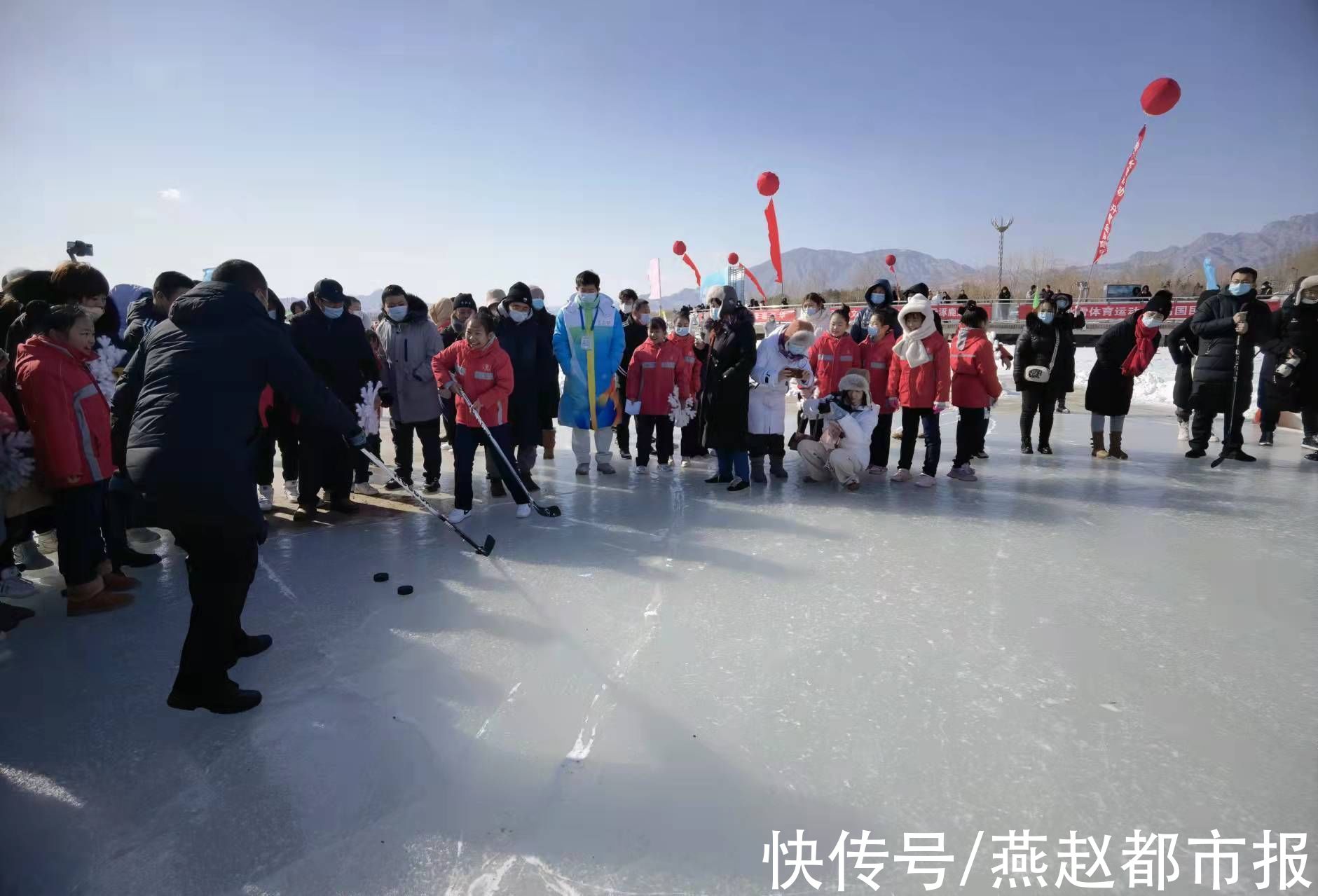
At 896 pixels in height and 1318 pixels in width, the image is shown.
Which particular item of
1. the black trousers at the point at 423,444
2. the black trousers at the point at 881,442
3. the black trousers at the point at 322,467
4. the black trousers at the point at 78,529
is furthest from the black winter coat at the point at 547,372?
the black trousers at the point at 78,529

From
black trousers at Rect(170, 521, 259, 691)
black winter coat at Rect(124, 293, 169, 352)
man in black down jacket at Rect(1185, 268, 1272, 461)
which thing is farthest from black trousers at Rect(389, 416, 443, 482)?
man in black down jacket at Rect(1185, 268, 1272, 461)

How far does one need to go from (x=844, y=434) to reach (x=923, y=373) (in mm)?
806

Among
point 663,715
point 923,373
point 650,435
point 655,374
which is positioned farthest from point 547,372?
point 663,715

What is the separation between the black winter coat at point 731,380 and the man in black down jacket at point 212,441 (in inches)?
134

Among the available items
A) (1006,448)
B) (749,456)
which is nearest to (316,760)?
(749,456)

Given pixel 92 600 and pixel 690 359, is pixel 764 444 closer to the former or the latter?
pixel 690 359

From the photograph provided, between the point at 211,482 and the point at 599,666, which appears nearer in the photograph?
Result: the point at 211,482

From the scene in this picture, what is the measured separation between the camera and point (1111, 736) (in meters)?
2.17

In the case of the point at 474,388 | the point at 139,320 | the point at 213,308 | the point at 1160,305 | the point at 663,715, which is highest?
the point at 1160,305

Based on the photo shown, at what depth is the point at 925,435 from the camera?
5578 millimetres

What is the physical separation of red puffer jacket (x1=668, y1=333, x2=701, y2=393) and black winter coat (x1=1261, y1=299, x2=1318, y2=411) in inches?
212

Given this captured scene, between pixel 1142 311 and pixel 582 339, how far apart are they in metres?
5.54

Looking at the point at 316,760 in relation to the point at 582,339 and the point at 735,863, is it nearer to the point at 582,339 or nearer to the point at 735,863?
the point at 735,863

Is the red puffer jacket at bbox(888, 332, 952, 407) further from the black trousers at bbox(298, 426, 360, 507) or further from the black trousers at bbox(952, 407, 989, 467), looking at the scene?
the black trousers at bbox(298, 426, 360, 507)
